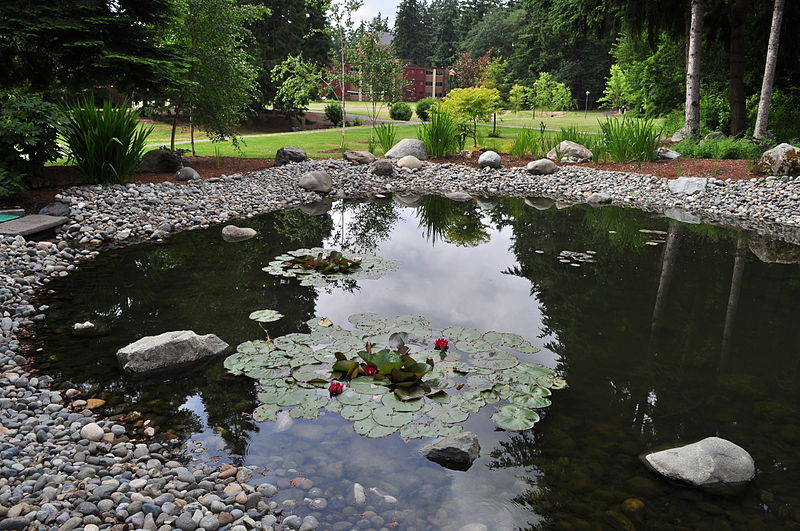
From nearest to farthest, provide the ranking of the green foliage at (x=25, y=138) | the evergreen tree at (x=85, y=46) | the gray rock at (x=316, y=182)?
the green foliage at (x=25, y=138), the evergreen tree at (x=85, y=46), the gray rock at (x=316, y=182)

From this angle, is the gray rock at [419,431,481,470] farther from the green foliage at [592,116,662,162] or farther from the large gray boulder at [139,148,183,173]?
the green foliage at [592,116,662,162]

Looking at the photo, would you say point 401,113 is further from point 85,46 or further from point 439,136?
point 85,46

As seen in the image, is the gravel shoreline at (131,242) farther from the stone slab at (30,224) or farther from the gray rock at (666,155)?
the gray rock at (666,155)

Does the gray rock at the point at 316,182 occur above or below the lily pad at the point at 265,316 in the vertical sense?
above

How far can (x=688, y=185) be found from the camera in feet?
31.3

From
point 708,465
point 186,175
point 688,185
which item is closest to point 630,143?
point 688,185

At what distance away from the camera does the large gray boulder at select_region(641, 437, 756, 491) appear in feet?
8.33

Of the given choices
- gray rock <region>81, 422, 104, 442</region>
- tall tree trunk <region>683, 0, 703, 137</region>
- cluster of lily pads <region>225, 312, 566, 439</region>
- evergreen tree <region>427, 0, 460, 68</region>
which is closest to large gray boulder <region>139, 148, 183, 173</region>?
cluster of lily pads <region>225, 312, 566, 439</region>

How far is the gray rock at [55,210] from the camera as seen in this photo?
270 inches

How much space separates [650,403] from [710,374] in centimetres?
69

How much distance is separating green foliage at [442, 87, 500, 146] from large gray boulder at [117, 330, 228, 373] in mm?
12459

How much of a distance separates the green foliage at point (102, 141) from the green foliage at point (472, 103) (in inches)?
368

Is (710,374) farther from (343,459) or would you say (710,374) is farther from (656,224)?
(656,224)

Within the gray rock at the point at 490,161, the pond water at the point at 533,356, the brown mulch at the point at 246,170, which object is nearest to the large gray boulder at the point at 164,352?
the pond water at the point at 533,356
